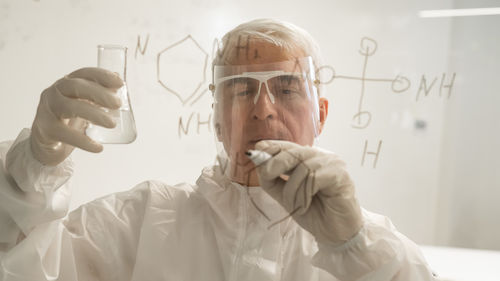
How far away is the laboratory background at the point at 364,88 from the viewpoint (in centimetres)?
139

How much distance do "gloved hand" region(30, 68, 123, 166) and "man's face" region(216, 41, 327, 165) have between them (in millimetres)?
232

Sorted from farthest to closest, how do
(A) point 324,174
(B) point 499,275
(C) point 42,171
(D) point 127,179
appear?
(D) point 127,179 → (B) point 499,275 → (C) point 42,171 → (A) point 324,174

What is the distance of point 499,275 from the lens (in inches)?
55.1

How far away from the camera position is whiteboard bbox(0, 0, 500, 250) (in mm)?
1388

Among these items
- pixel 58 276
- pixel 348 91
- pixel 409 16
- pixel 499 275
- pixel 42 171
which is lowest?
pixel 499 275

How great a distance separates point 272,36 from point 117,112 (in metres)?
0.37

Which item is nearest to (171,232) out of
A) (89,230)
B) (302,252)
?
(89,230)

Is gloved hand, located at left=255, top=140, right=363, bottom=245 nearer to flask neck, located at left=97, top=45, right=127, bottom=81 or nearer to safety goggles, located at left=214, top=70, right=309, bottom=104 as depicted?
safety goggles, located at left=214, top=70, right=309, bottom=104

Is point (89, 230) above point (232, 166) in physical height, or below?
below

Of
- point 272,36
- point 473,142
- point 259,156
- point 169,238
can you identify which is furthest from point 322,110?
point 473,142

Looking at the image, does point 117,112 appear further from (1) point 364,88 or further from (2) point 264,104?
(1) point 364,88

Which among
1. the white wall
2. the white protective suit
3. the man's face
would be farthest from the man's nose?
the white wall

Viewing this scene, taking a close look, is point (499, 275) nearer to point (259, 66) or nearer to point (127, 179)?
point (259, 66)

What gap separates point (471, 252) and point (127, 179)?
48.6 inches
